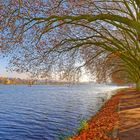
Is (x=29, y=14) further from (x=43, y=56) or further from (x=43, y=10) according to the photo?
(x=43, y=56)

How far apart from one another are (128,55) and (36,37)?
1310 centimetres

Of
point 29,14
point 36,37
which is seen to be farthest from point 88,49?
point 29,14

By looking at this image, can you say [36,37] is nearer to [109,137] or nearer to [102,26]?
[109,137]

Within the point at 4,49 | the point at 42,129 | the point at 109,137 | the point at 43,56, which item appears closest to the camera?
the point at 109,137

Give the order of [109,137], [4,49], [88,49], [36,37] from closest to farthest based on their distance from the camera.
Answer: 1. [109,137]
2. [4,49]
3. [36,37]
4. [88,49]

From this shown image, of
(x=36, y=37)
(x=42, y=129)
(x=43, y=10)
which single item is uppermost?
(x=43, y=10)

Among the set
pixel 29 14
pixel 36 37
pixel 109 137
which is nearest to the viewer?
pixel 109 137

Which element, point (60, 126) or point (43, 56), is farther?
point (60, 126)

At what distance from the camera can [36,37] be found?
48.1ft

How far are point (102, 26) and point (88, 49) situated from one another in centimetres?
532

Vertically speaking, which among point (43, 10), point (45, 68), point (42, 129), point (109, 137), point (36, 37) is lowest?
point (42, 129)

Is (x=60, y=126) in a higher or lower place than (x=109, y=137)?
lower

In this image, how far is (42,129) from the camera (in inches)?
960

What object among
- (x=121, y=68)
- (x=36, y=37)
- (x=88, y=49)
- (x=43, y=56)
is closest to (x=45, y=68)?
(x=43, y=56)
